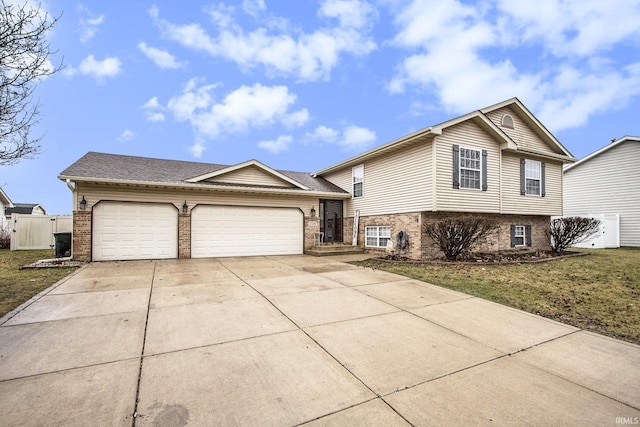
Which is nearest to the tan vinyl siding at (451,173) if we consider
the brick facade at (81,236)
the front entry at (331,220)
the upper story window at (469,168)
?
the upper story window at (469,168)

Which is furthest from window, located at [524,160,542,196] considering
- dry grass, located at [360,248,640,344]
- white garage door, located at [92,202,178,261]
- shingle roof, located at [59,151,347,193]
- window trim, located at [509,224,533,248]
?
white garage door, located at [92,202,178,261]

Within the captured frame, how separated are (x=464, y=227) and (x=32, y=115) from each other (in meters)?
11.3

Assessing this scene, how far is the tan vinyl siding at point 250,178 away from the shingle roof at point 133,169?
3.00ft

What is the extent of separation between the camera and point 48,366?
2896 millimetres

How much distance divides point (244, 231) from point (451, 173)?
28.9 ft

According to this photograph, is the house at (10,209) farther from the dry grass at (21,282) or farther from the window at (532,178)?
the window at (532,178)

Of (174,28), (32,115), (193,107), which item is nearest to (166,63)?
(174,28)

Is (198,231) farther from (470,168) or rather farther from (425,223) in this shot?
(470,168)

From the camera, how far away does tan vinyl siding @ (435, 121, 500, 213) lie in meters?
10.8

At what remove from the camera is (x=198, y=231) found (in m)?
12.0

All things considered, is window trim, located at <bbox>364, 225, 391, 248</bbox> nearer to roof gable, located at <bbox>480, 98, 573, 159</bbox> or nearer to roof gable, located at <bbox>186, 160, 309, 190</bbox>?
roof gable, located at <bbox>186, 160, 309, 190</bbox>

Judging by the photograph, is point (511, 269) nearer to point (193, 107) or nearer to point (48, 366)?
point (48, 366)

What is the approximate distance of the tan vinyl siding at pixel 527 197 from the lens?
12.8 meters

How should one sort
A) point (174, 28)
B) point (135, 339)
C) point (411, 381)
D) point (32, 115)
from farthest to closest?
1. point (174, 28)
2. point (32, 115)
3. point (135, 339)
4. point (411, 381)
